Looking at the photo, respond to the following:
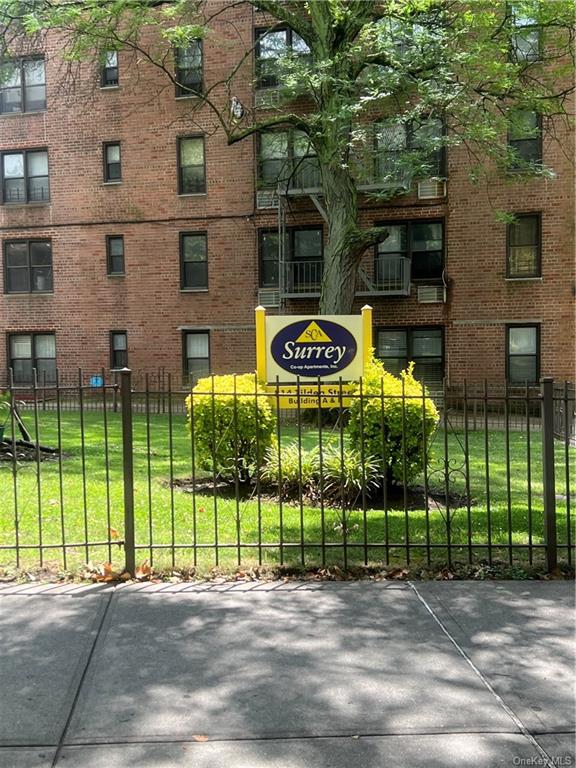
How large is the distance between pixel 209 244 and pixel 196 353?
3441 mm

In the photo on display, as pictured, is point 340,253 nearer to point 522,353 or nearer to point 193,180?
point 522,353

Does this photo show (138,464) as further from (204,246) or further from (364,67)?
(204,246)

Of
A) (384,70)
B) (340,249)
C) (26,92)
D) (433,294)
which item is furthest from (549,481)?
(26,92)

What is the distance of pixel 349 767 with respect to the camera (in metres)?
2.88

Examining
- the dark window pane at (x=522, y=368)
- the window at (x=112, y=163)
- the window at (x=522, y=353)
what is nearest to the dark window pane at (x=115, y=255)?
the window at (x=112, y=163)

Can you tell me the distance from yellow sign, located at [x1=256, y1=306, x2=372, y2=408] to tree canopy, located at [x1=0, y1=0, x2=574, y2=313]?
5.12 meters

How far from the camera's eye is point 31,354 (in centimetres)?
2314

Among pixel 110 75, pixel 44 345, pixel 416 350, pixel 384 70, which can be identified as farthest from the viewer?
pixel 44 345

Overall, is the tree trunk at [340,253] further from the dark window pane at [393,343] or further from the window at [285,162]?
the dark window pane at [393,343]

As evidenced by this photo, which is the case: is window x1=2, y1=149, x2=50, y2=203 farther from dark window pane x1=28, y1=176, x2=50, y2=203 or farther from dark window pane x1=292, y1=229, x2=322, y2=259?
dark window pane x1=292, y1=229, x2=322, y2=259

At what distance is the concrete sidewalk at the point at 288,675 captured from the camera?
3.01 metres

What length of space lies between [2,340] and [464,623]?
2199cm

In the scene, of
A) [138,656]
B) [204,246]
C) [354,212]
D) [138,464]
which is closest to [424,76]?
[354,212]

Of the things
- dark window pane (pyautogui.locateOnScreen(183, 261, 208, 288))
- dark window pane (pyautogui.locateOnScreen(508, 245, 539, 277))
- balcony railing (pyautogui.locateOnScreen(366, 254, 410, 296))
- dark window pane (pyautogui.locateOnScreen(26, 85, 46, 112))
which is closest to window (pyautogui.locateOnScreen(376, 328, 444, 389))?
balcony railing (pyautogui.locateOnScreen(366, 254, 410, 296))
